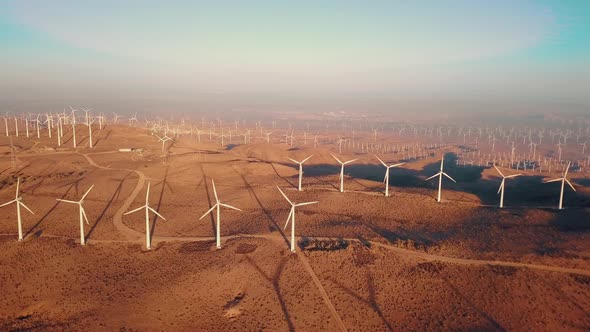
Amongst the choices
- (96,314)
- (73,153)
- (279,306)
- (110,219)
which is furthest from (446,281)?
(73,153)

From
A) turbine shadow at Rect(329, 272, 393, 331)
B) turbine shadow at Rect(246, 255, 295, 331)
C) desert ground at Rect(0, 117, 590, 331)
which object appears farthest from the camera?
desert ground at Rect(0, 117, 590, 331)

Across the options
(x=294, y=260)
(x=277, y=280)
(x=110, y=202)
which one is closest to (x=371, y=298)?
(x=277, y=280)

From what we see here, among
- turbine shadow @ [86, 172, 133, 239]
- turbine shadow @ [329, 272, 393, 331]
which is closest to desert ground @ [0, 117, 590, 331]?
turbine shadow @ [329, 272, 393, 331]

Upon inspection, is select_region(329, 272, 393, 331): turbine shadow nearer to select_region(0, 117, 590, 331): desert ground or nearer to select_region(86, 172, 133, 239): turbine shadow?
select_region(0, 117, 590, 331): desert ground

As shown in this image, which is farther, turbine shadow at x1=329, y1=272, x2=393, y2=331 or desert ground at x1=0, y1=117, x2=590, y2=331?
desert ground at x1=0, y1=117, x2=590, y2=331

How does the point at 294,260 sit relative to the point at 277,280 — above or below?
above

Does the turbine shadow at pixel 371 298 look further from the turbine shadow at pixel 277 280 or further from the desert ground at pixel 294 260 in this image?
the turbine shadow at pixel 277 280

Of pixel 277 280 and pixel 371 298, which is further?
pixel 277 280

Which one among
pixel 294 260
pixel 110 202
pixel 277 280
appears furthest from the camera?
pixel 110 202

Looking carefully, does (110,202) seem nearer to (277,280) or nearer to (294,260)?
(294,260)

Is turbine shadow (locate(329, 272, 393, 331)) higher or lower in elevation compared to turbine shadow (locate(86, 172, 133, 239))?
lower
